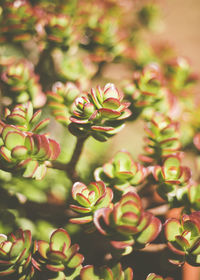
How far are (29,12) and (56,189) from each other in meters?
0.58

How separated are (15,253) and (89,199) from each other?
0.56 feet

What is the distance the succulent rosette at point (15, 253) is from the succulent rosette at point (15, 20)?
0.56 meters

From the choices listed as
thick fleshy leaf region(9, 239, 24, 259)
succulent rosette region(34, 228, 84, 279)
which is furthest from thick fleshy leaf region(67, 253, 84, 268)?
thick fleshy leaf region(9, 239, 24, 259)

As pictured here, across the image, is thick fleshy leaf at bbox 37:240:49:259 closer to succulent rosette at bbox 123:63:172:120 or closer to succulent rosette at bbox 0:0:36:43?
succulent rosette at bbox 123:63:172:120

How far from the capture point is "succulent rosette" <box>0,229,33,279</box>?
0.49 m

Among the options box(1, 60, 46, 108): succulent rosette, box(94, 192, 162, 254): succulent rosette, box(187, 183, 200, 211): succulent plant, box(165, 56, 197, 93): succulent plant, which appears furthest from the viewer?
box(165, 56, 197, 93): succulent plant

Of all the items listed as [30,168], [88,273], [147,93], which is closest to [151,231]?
[88,273]

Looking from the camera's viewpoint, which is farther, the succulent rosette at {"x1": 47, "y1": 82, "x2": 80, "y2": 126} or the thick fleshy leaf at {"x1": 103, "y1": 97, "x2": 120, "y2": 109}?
the succulent rosette at {"x1": 47, "y1": 82, "x2": 80, "y2": 126}

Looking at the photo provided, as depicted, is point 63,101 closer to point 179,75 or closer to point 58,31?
point 58,31

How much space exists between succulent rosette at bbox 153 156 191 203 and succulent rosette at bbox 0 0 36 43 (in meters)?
0.55

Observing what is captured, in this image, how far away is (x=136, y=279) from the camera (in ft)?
2.42

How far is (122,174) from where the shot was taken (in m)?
0.57

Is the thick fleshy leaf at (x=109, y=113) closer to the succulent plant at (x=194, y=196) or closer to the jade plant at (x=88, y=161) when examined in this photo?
the jade plant at (x=88, y=161)

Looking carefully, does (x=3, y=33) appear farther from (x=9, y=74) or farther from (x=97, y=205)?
(x=97, y=205)
